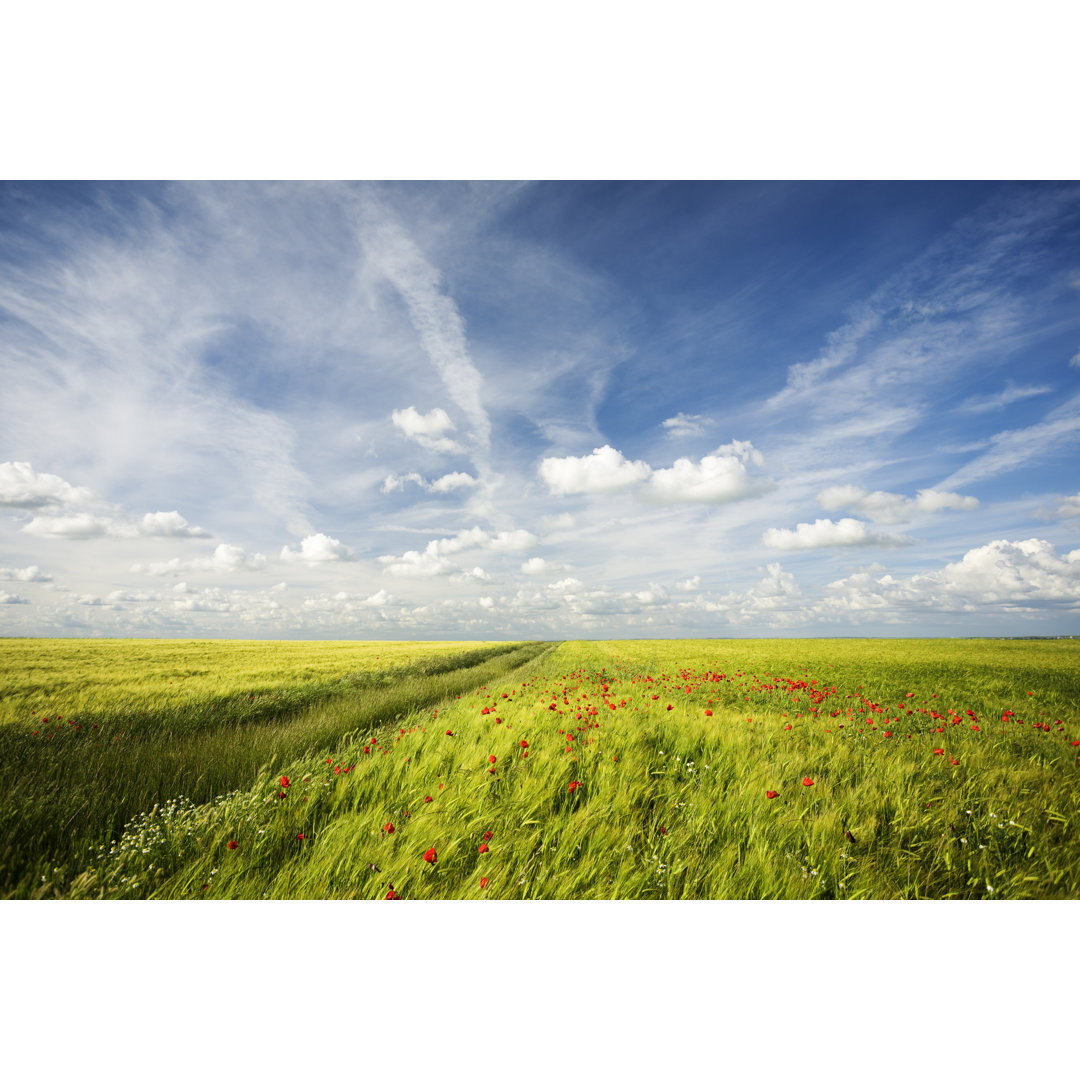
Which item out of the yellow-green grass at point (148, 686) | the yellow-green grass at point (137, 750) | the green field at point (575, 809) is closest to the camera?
the green field at point (575, 809)

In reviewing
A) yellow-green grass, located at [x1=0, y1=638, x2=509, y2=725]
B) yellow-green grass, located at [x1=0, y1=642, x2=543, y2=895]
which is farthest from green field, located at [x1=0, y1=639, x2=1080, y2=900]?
yellow-green grass, located at [x1=0, y1=638, x2=509, y2=725]

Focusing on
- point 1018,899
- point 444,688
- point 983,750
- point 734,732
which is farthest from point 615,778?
point 444,688

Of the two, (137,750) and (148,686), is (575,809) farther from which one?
(148,686)

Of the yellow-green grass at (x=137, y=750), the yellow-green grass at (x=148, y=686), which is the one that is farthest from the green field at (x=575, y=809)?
the yellow-green grass at (x=148, y=686)

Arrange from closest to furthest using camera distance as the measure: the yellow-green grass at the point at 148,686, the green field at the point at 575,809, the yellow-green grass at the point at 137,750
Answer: the green field at the point at 575,809, the yellow-green grass at the point at 137,750, the yellow-green grass at the point at 148,686

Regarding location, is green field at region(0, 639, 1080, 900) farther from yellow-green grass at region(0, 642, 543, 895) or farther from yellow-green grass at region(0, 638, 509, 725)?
yellow-green grass at region(0, 638, 509, 725)

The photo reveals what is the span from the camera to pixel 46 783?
462 centimetres

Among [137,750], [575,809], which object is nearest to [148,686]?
[137,750]

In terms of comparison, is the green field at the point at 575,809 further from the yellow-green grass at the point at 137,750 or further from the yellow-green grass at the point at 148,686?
the yellow-green grass at the point at 148,686

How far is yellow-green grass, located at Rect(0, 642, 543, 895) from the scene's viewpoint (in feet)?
11.1

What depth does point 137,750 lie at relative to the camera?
6.73 metres

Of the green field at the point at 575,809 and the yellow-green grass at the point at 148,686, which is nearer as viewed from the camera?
the green field at the point at 575,809

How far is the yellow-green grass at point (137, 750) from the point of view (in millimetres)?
3398

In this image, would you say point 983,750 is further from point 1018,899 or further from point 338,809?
point 338,809
